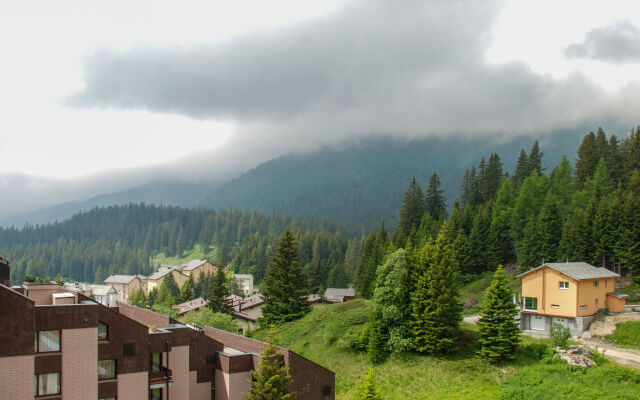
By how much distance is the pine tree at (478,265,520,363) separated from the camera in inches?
1524

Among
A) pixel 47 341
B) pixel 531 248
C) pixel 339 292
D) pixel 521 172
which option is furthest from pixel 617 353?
pixel 521 172

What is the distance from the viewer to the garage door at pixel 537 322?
47.0 m

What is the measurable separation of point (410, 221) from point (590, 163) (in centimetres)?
3609

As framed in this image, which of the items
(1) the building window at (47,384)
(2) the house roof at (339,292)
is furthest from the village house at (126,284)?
(1) the building window at (47,384)

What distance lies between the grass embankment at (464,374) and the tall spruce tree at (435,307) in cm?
133

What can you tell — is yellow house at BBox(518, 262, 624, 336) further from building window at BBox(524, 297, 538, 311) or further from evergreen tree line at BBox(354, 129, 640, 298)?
evergreen tree line at BBox(354, 129, 640, 298)

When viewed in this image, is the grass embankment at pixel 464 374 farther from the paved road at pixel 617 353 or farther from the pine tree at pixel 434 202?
the pine tree at pixel 434 202

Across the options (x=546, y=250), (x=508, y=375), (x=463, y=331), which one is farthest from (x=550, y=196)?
(x=508, y=375)

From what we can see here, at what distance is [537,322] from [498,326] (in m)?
11.2

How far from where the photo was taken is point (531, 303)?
48.4 metres

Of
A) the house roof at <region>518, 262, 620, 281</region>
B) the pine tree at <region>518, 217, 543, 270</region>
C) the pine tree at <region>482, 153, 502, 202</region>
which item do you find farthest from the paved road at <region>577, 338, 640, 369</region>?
the pine tree at <region>482, 153, 502, 202</region>

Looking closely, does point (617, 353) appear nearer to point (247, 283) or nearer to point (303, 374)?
point (303, 374)

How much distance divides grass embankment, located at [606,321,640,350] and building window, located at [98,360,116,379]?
40053 millimetres

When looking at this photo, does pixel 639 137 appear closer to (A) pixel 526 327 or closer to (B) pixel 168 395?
(A) pixel 526 327
